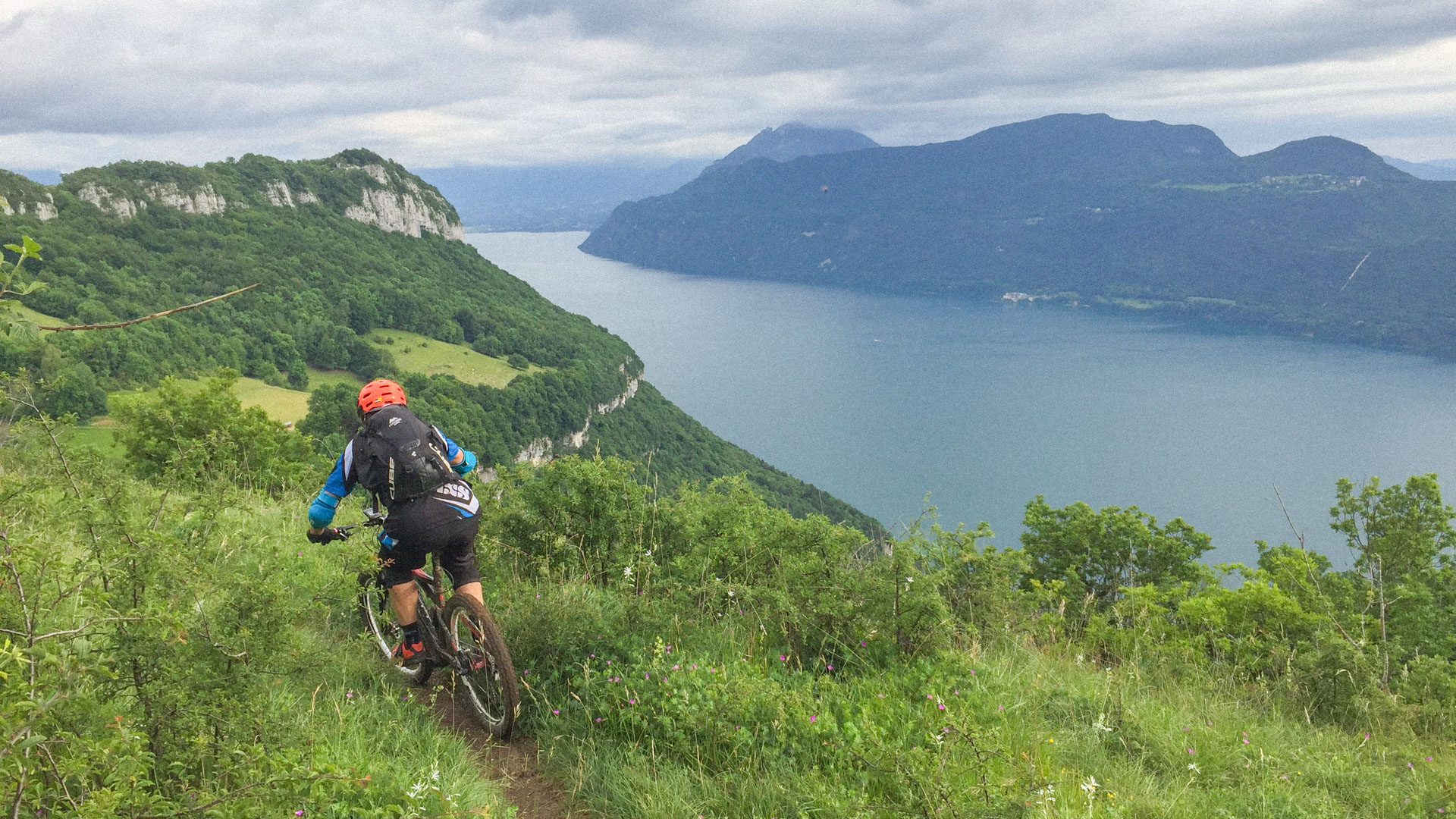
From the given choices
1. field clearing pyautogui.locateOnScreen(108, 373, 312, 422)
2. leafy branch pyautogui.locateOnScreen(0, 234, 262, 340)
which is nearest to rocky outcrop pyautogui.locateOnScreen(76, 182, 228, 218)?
field clearing pyautogui.locateOnScreen(108, 373, 312, 422)

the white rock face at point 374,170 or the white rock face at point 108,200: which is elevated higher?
the white rock face at point 374,170

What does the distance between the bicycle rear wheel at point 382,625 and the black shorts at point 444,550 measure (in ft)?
0.73

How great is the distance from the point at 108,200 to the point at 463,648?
12099cm

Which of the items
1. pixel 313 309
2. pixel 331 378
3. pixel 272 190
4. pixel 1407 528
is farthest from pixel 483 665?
pixel 272 190

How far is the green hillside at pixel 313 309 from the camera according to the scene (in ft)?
191

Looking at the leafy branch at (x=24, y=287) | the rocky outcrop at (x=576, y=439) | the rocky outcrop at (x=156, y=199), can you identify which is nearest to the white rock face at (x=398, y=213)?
the rocky outcrop at (x=156, y=199)

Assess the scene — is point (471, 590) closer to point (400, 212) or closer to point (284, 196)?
point (284, 196)

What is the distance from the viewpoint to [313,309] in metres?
87.5

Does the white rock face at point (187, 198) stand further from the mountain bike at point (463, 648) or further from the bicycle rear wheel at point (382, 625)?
the mountain bike at point (463, 648)

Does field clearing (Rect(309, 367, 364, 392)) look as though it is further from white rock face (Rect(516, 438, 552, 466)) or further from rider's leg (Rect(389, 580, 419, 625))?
rider's leg (Rect(389, 580, 419, 625))

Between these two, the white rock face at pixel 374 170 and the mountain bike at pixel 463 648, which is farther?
the white rock face at pixel 374 170

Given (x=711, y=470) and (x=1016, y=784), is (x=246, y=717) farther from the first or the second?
(x=711, y=470)

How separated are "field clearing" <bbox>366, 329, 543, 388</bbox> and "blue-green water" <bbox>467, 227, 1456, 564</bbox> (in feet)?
95.1

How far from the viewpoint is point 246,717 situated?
2.18 meters
